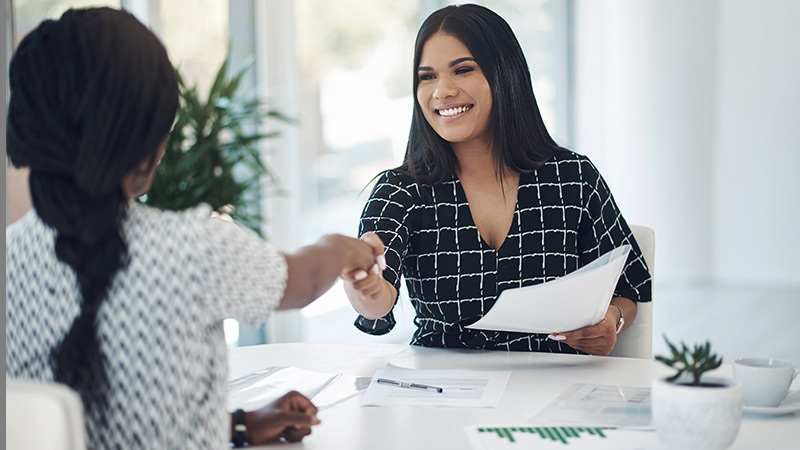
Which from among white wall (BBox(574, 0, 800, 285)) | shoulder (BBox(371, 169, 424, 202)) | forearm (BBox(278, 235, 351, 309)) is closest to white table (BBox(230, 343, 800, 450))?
forearm (BBox(278, 235, 351, 309))

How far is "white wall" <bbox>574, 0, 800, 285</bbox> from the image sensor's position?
577 centimetres

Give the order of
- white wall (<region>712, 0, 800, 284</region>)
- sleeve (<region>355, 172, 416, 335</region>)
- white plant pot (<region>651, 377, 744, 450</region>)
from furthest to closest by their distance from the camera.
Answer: white wall (<region>712, 0, 800, 284</region>) → sleeve (<region>355, 172, 416, 335</region>) → white plant pot (<region>651, 377, 744, 450</region>)

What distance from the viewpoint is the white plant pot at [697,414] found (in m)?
0.96

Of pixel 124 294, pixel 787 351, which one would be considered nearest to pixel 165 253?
pixel 124 294

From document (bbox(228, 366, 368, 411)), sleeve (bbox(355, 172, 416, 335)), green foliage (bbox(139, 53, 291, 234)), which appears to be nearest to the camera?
document (bbox(228, 366, 368, 411))

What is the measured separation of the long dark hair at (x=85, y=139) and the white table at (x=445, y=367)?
0.37 m

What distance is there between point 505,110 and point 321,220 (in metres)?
2.63

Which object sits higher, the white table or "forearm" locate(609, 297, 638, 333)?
"forearm" locate(609, 297, 638, 333)

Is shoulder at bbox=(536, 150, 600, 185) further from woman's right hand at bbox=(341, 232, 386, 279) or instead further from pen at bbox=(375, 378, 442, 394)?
pen at bbox=(375, 378, 442, 394)

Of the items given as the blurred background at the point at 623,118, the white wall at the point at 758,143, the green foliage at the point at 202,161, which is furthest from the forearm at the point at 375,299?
the white wall at the point at 758,143

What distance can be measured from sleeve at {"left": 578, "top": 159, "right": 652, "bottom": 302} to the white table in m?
0.27

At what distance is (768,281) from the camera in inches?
232

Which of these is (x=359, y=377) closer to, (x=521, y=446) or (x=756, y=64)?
(x=521, y=446)

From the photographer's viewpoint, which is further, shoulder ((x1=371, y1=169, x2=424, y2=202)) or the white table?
shoulder ((x1=371, y1=169, x2=424, y2=202))
